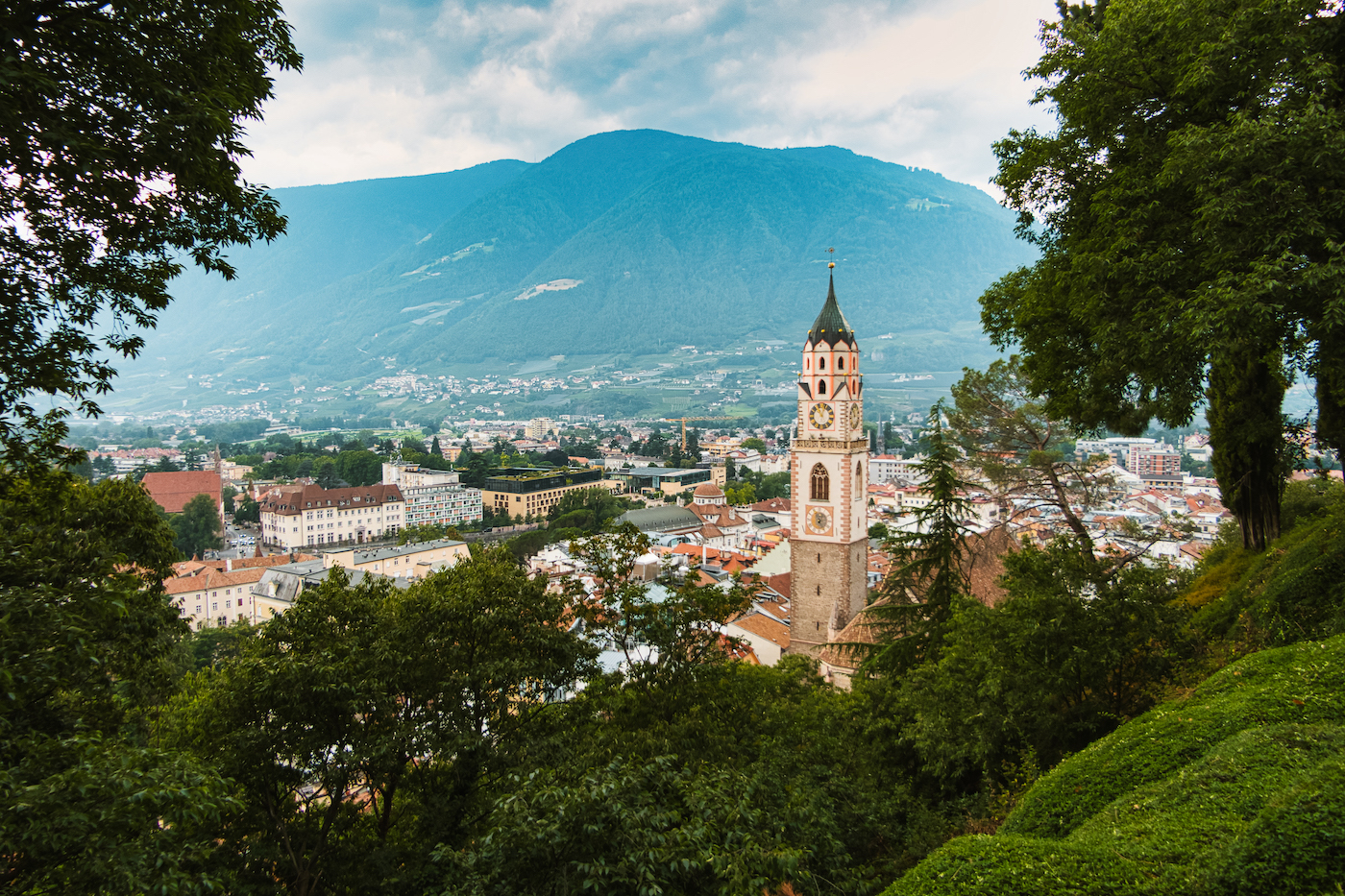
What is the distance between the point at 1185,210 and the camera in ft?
26.5

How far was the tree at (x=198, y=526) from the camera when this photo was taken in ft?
195

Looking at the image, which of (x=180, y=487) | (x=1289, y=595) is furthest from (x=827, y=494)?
(x=180, y=487)

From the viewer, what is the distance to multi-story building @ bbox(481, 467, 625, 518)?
8000cm

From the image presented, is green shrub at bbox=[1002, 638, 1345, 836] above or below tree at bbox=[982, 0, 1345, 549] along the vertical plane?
below

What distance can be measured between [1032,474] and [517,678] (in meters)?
12.0

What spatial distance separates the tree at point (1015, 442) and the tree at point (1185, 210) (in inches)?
→ 160

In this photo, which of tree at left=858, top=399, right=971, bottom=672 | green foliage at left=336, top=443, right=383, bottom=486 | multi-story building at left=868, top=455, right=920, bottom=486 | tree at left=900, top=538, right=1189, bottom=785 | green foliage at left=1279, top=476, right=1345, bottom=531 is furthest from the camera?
multi-story building at left=868, top=455, right=920, bottom=486

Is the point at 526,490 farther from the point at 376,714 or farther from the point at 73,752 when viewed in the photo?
the point at 73,752

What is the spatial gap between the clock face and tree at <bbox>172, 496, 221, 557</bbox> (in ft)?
183

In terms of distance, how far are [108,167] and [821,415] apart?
19634mm

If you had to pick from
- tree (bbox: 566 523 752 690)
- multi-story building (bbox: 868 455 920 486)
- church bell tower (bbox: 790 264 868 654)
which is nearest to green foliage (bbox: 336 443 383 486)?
Result: multi-story building (bbox: 868 455 920 486)

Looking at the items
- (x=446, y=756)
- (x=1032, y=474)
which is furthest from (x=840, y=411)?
(x=446, y=756)

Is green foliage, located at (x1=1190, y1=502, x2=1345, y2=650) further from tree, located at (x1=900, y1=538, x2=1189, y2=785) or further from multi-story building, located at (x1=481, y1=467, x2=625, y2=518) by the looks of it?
multi-story building, located at (x1=481, y1=467, x2=625, y2=518)

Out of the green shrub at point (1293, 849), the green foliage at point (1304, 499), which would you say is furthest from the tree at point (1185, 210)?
the green foliage at point (1304, 499)
